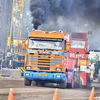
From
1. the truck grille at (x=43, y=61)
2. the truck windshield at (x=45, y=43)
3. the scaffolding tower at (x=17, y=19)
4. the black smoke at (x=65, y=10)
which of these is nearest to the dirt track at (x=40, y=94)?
the truck grille at (x=43, y=61)

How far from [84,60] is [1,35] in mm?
52240

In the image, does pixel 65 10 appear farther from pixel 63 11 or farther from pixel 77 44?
pixel 77 44

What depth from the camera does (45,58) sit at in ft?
51.4

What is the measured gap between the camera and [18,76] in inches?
1131

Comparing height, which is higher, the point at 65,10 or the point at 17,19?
the point at 17,19

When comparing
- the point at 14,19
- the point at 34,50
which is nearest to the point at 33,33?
the point at 34,50

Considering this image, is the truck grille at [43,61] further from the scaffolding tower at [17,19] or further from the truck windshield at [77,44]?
the scaffolding tower at [17,19]

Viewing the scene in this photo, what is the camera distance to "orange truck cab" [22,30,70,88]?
15570mm

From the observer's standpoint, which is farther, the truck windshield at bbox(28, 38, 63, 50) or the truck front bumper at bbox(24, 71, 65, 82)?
the truck windshield at bbox(28, 38, 63, 50)

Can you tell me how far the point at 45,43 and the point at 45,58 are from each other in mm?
844

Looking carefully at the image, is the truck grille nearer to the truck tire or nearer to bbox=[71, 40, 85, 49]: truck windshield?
the truck tire

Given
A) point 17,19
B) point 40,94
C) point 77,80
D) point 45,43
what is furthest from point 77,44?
point 17,19

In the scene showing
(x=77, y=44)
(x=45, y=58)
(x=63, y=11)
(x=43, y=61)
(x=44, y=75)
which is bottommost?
(x=44, y=75)

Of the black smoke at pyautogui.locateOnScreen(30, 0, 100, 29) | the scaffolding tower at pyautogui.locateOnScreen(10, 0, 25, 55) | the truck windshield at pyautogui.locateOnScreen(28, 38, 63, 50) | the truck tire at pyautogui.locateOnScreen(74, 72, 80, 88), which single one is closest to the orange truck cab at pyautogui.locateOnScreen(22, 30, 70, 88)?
the truck windshield at pyautogui.locateOnScreen(28, 38, 63, 50)
